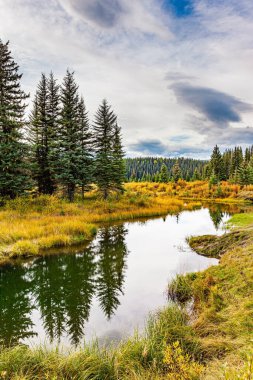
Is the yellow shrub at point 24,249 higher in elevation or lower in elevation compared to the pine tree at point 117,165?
lower

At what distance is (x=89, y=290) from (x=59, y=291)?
1061 millimetres

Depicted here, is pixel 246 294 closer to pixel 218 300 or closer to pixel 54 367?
pixel 218 300

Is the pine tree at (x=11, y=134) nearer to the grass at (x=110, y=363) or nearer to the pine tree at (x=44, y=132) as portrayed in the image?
the pine tree at (x=44, y=132)

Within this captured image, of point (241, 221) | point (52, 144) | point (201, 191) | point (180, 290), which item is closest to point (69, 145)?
point (52, 144)

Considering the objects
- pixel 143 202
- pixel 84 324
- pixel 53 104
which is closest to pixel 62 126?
pixel 53 104

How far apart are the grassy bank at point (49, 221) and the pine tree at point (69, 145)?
3757mm

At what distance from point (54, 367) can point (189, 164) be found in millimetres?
199408

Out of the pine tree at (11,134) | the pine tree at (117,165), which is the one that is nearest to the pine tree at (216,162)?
the pine tree at (117,165)

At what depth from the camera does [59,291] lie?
8.77 meters

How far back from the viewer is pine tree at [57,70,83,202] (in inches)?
1057

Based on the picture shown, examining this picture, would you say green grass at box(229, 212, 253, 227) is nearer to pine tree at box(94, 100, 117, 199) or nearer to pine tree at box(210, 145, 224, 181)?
pine tree at box(94, 100, 117, 199)

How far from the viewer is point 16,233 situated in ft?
45.2

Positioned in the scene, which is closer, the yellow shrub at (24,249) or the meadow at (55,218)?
the yellow shrub at (24,249)

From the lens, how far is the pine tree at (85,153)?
29.0 meters
